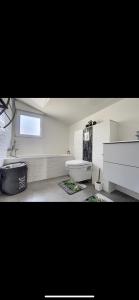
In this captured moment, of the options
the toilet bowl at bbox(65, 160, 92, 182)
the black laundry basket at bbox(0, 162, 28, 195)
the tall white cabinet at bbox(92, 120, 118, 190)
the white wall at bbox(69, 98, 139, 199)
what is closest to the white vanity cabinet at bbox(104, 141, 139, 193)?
the tall white cabinet at bbox(92, 120, 118, 190)

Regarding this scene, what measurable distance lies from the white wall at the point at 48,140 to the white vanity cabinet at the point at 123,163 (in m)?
1.86

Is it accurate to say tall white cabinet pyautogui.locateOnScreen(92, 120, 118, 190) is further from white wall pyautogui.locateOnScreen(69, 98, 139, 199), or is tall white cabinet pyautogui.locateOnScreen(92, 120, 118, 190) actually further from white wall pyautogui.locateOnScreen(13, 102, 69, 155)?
white wall pyautogui.locateOnScreen(13, 102, 69, 155)

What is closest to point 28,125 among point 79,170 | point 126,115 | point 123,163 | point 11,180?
point 11,180

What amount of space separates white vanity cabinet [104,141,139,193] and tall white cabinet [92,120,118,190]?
0.93 feet

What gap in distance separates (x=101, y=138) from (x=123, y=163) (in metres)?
0.71

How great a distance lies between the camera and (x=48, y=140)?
10.3 feet

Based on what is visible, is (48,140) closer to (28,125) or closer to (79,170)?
(28,125)
